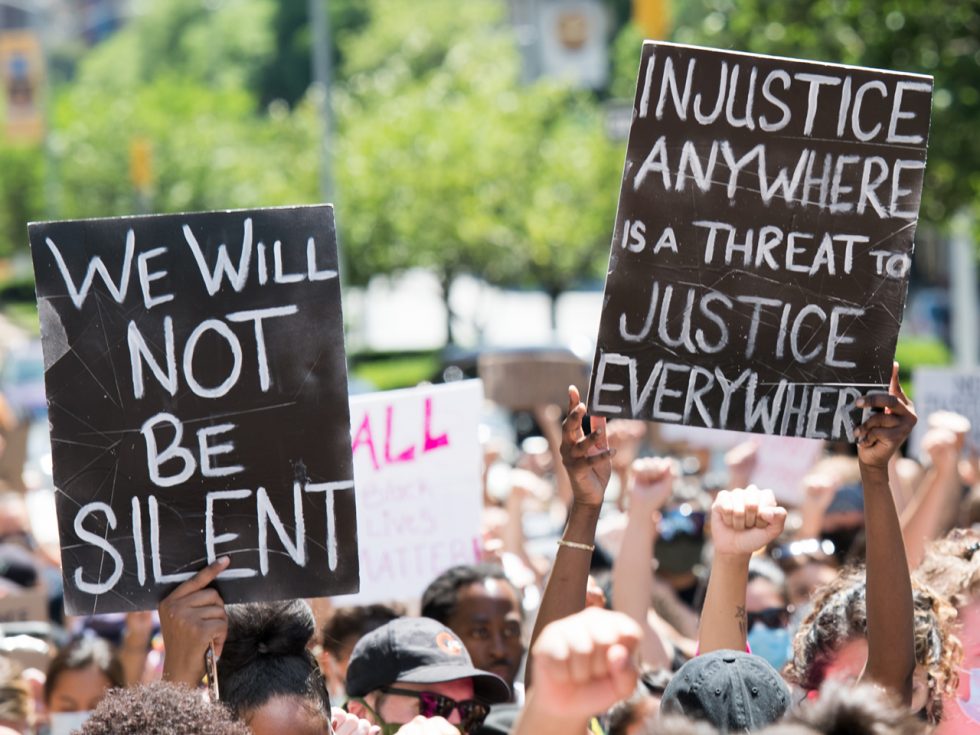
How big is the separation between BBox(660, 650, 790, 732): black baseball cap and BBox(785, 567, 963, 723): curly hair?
0.42 meters

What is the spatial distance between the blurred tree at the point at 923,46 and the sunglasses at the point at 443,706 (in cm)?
917

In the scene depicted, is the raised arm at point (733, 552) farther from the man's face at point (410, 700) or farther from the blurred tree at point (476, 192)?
the blurred tree at point (476, 192)

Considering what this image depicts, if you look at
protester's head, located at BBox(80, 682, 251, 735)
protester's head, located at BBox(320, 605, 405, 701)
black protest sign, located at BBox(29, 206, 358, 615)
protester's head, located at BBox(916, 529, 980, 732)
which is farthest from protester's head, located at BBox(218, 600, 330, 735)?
protester's head, located at BBox(916, 529, 980, 732)

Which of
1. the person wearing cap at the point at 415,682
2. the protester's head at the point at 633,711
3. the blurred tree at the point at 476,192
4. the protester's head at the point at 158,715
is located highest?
the protester's head at the point at 158,715

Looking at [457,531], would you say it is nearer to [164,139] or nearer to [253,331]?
[253,331]

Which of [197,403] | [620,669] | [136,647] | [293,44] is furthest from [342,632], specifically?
[293,44]

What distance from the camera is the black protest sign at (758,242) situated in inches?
148

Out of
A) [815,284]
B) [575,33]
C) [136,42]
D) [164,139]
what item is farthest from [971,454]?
[136,42]

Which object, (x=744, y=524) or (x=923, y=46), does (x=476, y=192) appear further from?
(x=744, y=524)

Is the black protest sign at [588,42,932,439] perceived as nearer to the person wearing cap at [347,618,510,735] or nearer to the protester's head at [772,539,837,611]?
the person wearing cap at [347,618,510,735]

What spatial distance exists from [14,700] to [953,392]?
15.9ft

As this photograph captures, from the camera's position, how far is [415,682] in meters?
3.86

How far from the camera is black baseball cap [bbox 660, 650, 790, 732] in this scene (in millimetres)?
2994

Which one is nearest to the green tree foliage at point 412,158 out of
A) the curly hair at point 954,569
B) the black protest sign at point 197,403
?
the curly hair at point 954,569
